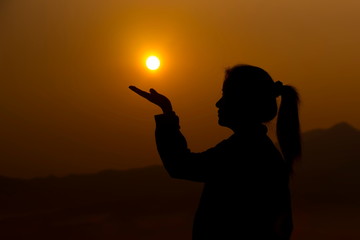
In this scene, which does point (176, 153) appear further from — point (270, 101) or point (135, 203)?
point (135, 203)

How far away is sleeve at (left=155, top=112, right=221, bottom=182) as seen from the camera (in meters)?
0.87

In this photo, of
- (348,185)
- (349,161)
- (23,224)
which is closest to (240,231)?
Result: (23,224)

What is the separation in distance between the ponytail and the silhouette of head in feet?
0.14

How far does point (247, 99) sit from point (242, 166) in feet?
0.37

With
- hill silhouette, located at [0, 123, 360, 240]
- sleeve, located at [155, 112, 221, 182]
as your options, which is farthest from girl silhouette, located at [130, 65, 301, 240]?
hill silhouette, located at [0, 123, 360, 240]

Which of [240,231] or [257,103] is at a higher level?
[257,103]

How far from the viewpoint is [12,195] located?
422 cm

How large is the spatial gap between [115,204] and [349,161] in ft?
7.08

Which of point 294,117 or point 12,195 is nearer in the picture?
point 294,117

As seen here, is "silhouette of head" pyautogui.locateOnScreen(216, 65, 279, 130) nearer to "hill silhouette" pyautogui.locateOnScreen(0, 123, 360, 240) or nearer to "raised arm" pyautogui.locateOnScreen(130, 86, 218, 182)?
"raised arm" pyautogui.locateOnScreen(130, 86, 218, 182)

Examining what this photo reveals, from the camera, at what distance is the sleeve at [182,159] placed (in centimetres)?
87

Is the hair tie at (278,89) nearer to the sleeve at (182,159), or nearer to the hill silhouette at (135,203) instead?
the sleeve at (182,159)

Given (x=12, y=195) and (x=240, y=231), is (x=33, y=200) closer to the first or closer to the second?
(x=12, y=195)

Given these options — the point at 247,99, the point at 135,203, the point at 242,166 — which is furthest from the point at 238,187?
the point at 135,203
